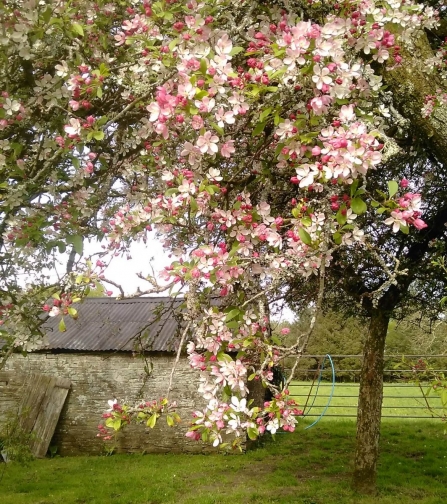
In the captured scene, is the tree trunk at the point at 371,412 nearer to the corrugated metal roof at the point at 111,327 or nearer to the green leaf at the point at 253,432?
the corrugated metal roof at the point at 111,327

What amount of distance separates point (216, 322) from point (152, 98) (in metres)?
1.42

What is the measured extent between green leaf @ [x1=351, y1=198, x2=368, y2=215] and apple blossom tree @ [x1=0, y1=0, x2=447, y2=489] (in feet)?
0.05

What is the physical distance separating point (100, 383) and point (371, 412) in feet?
21.9

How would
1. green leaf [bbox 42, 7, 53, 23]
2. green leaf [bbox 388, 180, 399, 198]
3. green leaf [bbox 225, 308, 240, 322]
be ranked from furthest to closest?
1. green leaf [bbox 225, 308, 240, 322]
2. green leaf [bbox 42, 7, 53, 23]
3. green leaf [bbox 388, 180, 399, 198]

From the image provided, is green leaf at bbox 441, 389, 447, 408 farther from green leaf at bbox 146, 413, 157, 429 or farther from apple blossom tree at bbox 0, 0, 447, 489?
green leaf at bbox 146, 413, 157, 429

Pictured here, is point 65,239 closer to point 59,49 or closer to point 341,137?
point 59,49

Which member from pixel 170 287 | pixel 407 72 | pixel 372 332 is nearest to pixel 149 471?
pixel 372 332

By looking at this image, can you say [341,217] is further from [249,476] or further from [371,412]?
[249,476]

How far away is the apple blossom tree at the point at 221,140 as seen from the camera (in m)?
2.20

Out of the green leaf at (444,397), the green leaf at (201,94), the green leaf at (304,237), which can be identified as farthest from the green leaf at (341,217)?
the green leaf at (444,397)

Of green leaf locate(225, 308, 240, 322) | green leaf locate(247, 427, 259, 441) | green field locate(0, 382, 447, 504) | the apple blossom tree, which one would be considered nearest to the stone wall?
green field locate(0, 382, 447, 504)

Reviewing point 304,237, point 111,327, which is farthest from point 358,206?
point 111,327

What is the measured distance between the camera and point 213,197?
2828mm

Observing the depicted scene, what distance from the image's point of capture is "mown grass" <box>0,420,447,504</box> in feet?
24.4
